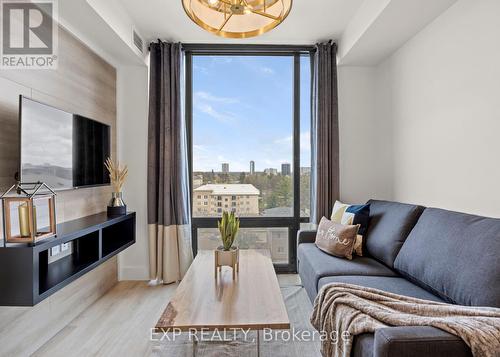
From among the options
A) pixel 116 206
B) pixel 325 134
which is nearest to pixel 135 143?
pixel 116 206

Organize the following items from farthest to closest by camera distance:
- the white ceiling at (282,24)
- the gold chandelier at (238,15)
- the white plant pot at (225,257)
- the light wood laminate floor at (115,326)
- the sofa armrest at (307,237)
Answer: the sofa armrest at (307,237)
the white ceiling at (282,24)
the white plant pot at (225,257)
the light wood laminate floor at (115,326)
the gold chandelier at (238,15)

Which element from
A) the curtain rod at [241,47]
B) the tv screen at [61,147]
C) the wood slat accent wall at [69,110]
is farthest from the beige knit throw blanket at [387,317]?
the curtain rod at [241,47]

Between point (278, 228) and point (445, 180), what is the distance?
177 centimetres

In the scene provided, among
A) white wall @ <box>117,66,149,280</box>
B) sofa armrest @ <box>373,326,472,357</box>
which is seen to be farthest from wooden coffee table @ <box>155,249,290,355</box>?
white wall @ <box>117,66,149,280</box>

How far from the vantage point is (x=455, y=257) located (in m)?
1.55

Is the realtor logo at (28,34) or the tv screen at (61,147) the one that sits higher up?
the realtor logo at (28,34)

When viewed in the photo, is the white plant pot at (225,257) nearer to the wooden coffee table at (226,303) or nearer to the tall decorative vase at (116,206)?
the wooden coffee table at (226,303)

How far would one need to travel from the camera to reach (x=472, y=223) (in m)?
1.60

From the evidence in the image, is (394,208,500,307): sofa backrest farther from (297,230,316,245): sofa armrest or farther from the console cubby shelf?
the console cubby shelf

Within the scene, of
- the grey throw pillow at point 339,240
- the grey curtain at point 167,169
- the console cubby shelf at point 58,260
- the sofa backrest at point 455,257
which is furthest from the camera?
the grey curtain at point 167,169

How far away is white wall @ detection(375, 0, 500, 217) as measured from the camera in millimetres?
1774

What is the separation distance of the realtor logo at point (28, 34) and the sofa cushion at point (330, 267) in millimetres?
2507

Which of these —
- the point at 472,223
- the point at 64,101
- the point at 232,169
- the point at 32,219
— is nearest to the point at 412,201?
the point at 472,223

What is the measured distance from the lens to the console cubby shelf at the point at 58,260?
1.53m
